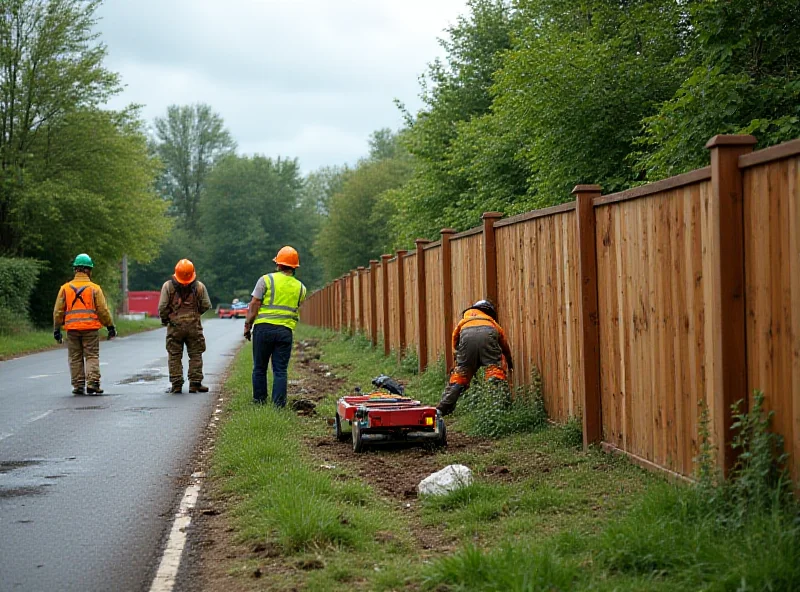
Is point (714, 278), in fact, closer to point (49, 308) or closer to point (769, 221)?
point (769, 221)

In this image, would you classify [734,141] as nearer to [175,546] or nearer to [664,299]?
[664,299]

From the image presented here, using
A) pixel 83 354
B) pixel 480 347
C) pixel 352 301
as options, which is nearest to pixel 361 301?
pixel 352 301

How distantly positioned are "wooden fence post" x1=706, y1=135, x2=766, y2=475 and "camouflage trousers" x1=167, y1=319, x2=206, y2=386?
966 centimetres

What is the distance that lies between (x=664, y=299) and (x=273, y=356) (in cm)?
592

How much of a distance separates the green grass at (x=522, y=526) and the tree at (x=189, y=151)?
344ft

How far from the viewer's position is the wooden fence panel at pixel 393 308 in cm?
1623

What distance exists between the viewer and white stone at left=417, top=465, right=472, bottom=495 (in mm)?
6230

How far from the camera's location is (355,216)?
68.2 metres

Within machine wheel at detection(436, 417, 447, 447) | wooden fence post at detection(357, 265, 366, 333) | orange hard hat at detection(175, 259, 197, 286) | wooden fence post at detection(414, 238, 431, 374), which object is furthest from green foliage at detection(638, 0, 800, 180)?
wooden fence post at detection(357, 265, 366, 333)

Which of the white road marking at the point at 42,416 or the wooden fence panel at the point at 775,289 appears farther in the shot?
the white road marking at the point at 42,416

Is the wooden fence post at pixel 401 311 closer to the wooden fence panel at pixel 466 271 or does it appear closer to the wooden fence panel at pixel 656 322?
the wooden fence panel at pixel 466 271

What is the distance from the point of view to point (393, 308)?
17.0 m

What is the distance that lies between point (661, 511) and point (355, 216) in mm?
63848

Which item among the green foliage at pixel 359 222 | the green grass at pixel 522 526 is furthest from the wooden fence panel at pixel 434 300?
the green foliage at pixel 359 222
